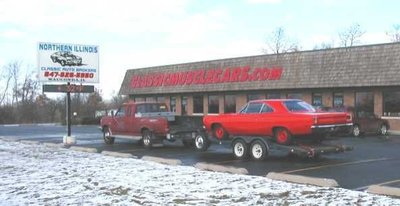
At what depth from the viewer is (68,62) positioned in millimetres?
26078

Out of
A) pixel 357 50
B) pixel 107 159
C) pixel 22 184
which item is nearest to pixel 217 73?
pixel 357 50

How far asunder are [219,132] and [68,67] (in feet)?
34.4

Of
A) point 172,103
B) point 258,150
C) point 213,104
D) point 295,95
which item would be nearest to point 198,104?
point 213,104

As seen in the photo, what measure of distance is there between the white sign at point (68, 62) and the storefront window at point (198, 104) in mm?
15629

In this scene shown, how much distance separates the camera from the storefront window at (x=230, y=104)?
39.2 meters

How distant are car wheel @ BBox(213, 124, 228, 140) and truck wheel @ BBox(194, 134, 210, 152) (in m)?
0.96

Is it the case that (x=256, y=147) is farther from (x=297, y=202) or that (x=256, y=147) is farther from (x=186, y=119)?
(x=297, y=202)

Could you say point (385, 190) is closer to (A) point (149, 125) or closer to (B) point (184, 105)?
(A) point (149, 125)

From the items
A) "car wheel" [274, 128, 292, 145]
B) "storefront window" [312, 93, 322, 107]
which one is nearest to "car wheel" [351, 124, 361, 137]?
"storefront window" [312, 93, 322, 107]

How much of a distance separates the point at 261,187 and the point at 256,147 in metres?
5.50

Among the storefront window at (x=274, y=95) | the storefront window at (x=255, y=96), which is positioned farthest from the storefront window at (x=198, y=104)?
the storefront window at (x=274, y=95)

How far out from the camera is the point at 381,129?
29.3m

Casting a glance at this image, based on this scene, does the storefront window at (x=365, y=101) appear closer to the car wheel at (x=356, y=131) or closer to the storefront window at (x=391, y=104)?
the storefront window at (x=391, y=104)

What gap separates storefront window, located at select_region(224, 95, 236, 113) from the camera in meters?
39.2
